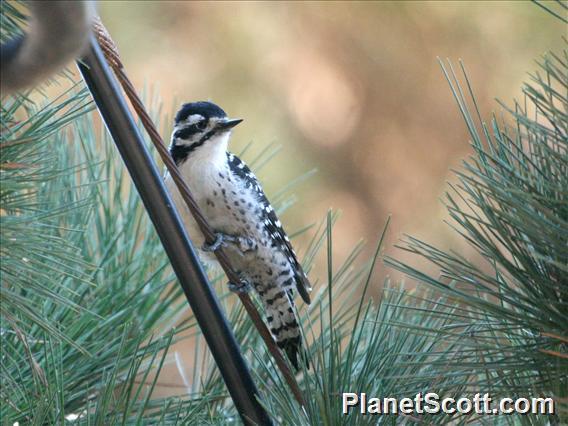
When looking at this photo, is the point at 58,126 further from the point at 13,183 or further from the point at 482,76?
the point at 482,76

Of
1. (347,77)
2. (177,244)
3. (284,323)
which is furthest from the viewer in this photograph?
(347,77)

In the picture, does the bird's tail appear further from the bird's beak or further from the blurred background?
the blurred background

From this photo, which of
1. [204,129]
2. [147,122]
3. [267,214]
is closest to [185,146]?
[204,129]

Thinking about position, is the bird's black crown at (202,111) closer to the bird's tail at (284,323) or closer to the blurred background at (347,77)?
the bird's tail at (284,323)

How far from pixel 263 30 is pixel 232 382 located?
91.0 inches

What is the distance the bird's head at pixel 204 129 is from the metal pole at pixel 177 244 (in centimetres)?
71

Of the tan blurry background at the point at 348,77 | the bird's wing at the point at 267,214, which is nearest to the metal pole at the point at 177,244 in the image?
the bird's wing at the point at 267,214

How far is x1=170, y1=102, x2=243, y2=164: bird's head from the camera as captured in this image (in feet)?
5.17

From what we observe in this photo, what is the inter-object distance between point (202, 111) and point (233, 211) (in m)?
0.18

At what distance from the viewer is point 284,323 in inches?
59.9

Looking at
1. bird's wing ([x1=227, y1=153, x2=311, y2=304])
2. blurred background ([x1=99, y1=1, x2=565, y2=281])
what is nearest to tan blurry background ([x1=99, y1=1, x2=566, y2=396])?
blurred background ([x1=99, y1=1, x2=565, y2=281])

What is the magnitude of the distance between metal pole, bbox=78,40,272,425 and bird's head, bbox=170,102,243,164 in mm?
709

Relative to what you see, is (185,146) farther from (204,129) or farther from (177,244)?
(177,244)

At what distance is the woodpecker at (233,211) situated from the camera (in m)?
1.55
